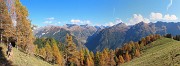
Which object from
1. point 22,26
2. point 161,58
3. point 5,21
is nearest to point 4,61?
point 5,21

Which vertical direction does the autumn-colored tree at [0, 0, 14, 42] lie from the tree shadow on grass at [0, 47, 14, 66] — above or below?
above

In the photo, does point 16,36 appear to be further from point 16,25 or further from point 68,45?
point 68,45

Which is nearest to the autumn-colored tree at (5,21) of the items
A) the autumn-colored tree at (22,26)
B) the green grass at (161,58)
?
the autumn-colored tree at (22,26)

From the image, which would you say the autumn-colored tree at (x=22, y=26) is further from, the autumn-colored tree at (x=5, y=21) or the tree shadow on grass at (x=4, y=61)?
the tree shadow on grass at (x=4, y=61)

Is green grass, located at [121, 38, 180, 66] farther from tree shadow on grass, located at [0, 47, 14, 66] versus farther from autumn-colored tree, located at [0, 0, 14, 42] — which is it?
autumn-colored tree, located at [0, 0, 14, 42]

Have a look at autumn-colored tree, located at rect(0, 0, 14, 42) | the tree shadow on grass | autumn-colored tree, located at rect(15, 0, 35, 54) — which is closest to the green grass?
the tree shadow on grass

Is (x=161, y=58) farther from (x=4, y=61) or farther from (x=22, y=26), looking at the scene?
(x=4, y=61)

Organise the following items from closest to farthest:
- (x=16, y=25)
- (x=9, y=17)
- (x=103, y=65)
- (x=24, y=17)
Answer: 1. (x=9, y=17)
2. (x=16, y=25)
3. (x=24, y=17)
4. (x=103, y=65)

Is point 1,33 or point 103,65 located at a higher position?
point 1,33

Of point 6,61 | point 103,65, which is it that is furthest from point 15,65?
point 103,65

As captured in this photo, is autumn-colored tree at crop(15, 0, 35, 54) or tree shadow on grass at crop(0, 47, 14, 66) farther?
autumn-colored tree at crop(15, 0, 35, 54)

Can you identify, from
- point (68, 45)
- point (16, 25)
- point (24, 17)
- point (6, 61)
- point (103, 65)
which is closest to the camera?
point (6, 61)
